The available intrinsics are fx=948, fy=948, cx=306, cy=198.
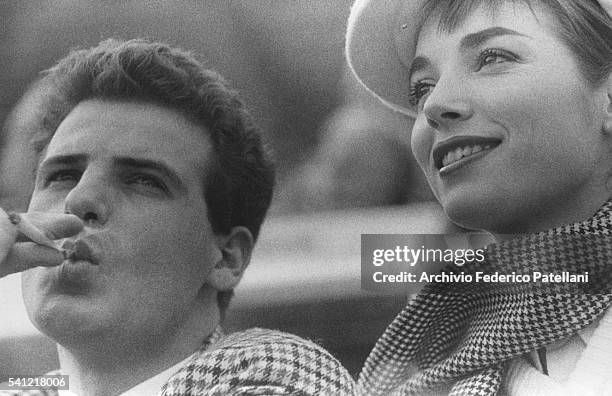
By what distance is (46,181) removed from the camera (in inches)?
56.0

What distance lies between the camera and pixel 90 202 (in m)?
1.34

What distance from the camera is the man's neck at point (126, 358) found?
136 cm

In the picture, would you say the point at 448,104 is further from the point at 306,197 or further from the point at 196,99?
the point at 196,99

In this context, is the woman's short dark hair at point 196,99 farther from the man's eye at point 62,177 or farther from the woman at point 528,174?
the woman at point 528,174

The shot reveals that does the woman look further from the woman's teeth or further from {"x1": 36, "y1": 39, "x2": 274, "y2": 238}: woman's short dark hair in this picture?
{"x1": 36, "y1": 39, "x2": 274, "y2": 238}: woman's short dark hair

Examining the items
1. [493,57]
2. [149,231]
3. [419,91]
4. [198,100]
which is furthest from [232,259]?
[493,57]

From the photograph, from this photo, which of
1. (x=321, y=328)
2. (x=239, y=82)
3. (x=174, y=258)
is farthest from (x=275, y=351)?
(x=239, y=82)

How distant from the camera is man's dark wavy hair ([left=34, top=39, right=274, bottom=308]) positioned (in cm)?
143

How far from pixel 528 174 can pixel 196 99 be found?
1.70ft

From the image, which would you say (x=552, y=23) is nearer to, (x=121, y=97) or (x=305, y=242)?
(x=305, y=242)

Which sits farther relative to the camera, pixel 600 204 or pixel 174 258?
pixel 174 258

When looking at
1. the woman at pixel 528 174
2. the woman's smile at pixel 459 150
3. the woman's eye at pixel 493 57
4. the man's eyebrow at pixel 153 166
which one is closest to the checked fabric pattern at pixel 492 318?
the woman at pixel 528 174

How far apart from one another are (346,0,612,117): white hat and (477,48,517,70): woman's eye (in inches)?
5.3

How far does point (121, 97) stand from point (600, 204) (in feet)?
2.33
